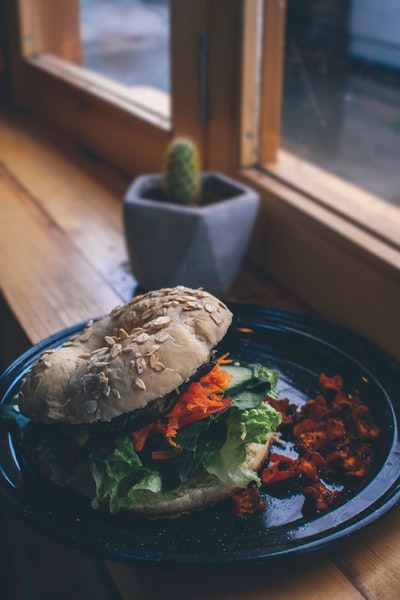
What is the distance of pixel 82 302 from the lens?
5.15 feet

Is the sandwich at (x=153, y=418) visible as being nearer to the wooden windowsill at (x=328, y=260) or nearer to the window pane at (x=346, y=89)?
the wooden windowsill at (x=328, y=260)

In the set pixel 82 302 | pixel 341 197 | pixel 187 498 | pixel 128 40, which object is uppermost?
pixel 128 40

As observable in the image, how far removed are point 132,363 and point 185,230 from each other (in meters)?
0.53

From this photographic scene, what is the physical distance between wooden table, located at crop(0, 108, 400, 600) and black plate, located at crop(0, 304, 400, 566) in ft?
0.10

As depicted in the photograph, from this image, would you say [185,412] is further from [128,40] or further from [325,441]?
[128,40]

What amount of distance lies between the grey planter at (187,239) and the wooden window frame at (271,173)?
5.3 inches

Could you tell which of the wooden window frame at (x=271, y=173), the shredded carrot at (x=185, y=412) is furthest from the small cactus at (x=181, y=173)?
the shredded carrot at (x=185, y=412)

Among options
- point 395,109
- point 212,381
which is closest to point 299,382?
point 212,381

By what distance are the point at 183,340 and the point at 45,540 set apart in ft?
3.18

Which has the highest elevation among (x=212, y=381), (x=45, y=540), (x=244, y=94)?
(x=244, y=94)

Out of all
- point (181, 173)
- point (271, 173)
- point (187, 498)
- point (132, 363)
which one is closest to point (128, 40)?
point (271, 173)

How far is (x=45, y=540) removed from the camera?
1697 millimetres

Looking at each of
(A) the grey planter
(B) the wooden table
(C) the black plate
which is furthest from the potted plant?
(C) the black plate

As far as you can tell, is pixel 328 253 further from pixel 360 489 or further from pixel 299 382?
pixel 360 489
